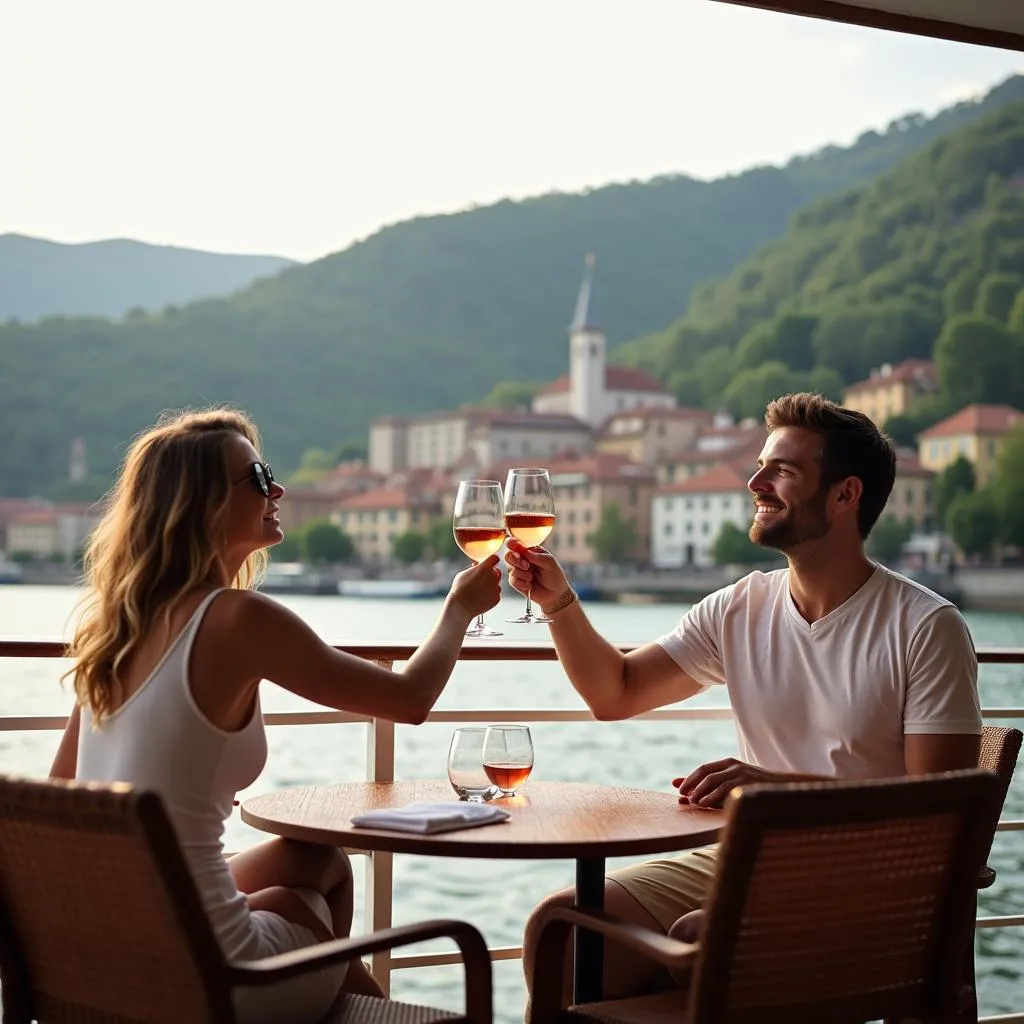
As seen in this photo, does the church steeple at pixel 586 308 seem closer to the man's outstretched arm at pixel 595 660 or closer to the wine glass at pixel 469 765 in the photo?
the man's outstretched arm at pixel 595 660

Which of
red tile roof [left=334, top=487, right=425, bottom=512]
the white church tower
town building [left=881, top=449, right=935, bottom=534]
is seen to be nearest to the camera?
town building [left=881, top=449, right=935, bottom=534]

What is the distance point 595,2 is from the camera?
182 feet

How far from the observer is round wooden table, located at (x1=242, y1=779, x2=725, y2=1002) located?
5.11ft

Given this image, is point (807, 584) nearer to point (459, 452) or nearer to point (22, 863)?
point (22, 863)

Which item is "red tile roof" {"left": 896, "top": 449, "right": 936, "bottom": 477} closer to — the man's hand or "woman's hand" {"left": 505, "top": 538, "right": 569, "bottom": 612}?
"woman's hand" {"left": 505, "top": 538, "right": 569, "bottom": 612}

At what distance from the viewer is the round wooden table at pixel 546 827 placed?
1.56m

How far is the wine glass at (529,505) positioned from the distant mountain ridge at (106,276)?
39875 millimetres

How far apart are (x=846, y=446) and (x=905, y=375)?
140ft

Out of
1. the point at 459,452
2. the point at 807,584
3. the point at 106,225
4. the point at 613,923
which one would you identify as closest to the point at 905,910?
the point at 613,923

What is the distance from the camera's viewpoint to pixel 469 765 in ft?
5.99

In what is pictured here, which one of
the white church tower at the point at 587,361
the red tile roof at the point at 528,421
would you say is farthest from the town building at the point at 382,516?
the white church tower at the point at 587,361

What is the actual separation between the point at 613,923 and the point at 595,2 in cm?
5837

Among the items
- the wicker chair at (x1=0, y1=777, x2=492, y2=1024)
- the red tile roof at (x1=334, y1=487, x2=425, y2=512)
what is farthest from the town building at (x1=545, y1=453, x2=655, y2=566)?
the wicker chair at (x1=0, y1=777, x2=492, y2=1024)

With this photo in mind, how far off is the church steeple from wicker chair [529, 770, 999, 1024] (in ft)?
159
